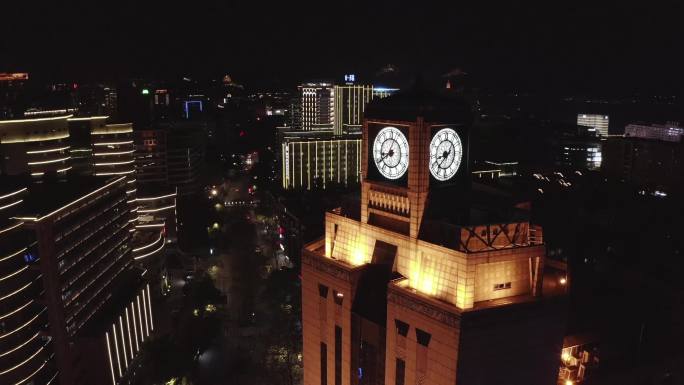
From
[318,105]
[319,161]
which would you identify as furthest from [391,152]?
[318,105]

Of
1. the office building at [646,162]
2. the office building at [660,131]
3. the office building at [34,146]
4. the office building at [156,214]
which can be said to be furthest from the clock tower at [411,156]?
the office building at [660,131]

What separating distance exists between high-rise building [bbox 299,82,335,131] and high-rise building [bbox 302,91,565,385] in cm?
11549

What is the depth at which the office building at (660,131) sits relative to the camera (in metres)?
108

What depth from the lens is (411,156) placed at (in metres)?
21.4

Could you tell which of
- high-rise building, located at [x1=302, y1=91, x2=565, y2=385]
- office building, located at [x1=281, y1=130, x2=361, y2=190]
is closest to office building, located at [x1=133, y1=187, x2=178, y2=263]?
office building, located at [x1=281, y1=130, x2=361, y2=190]

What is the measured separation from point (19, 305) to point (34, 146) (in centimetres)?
3011

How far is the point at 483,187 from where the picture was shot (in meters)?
25.1

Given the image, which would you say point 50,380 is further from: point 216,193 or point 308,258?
point 216,193

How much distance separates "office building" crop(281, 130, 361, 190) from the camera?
327 ft

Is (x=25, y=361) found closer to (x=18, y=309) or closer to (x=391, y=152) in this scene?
(x=18, y=309)

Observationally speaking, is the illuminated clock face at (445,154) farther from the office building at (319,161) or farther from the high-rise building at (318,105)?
the high-rise building at (318,105)

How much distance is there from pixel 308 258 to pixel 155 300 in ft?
120

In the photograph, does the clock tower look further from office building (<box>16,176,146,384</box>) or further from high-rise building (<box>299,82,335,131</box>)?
high-rise building (<box>299,82,335,131</box>)

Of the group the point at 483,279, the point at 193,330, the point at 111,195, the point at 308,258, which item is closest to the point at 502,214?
the point at 483,279
